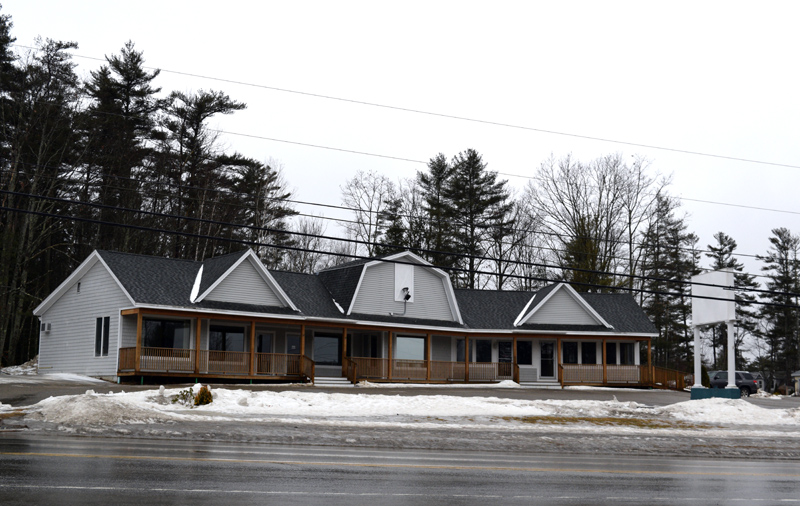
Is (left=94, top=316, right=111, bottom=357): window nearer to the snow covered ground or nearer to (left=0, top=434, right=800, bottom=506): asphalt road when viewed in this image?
the snow covered ground

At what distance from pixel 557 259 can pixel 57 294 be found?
34.8 metres

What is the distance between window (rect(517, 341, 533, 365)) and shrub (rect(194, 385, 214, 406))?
24149 millimetres

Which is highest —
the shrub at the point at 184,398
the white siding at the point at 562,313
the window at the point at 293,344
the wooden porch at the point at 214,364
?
the white siding at the point at 562,313

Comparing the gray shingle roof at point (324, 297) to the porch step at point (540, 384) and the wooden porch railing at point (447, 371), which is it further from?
the porch step at point (540, 384)

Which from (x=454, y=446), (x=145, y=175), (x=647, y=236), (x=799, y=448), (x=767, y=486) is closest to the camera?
(x=767, y=486)

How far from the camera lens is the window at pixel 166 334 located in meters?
34.0

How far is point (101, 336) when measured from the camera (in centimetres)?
3472

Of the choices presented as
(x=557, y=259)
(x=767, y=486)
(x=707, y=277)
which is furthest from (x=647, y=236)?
(x=767, y=486)

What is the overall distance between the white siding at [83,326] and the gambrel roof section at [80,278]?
0.16 m

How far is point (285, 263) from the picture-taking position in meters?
62.0

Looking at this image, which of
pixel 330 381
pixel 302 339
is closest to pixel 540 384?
pixel 330 381

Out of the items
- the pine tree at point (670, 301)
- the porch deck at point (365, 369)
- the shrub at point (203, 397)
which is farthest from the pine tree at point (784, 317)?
the shrub at point (203, 397)

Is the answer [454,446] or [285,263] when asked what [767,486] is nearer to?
[454,446]

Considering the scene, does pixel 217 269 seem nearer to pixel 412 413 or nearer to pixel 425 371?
pixel 425 371
